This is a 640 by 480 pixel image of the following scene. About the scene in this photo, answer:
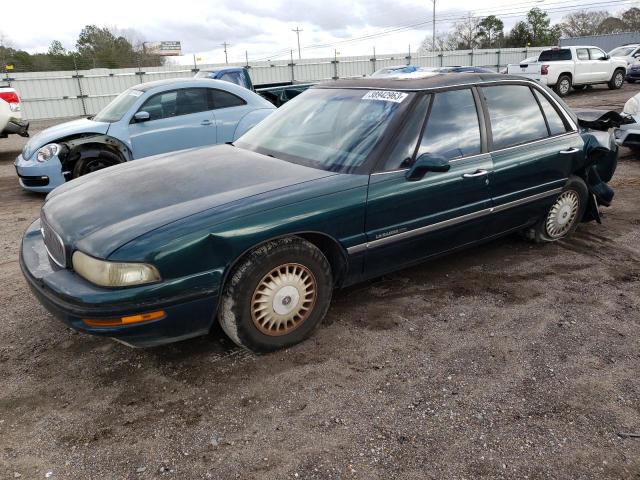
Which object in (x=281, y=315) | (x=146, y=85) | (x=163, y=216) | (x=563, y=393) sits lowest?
(x=563, y=393)

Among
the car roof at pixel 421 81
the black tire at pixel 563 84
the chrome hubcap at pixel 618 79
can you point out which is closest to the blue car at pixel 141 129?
the car roof at pixel 421 81

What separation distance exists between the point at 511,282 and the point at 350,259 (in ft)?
5.23

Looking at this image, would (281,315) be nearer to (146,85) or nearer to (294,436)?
(294,436)

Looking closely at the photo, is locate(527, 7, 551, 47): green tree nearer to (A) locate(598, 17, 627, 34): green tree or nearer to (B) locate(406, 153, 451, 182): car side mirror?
(A) locate(598, 17, 627, 34): green tree

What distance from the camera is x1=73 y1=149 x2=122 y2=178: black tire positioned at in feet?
21.7

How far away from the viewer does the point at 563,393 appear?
8.94 ft

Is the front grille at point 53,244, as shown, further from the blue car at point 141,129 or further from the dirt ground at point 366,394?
the blue car at point 141,129

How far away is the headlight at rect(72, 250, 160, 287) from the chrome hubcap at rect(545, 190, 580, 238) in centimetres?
360

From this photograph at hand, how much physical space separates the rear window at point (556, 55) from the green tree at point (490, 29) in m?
54.9

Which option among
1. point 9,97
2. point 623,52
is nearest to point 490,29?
point 623,52

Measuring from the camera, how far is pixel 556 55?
19.5 meters

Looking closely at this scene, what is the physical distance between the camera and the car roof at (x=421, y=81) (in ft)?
12.0

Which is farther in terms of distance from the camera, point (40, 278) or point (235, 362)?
point (235, 362)

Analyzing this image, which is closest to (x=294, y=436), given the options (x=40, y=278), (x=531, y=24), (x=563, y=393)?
(x=563, y=393)
